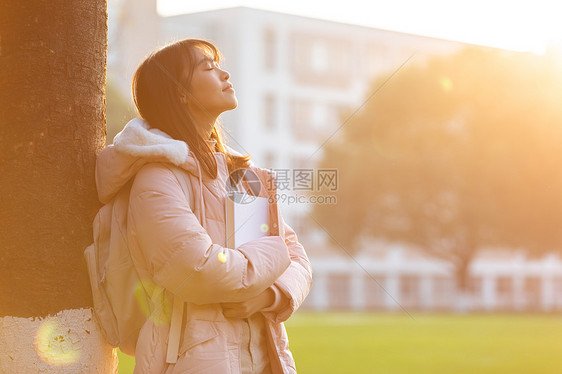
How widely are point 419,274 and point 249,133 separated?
1631 cm

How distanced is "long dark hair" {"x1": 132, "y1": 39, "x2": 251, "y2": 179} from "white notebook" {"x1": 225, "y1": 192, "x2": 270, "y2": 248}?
13 cm

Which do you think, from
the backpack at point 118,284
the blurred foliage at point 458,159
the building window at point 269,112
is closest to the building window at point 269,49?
the building window at point 269,112

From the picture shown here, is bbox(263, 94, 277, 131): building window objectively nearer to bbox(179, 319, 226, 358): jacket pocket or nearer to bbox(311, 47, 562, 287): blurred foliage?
bbox(311, 47, 562, 287): blurred foliage

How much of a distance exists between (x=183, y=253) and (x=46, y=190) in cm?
53

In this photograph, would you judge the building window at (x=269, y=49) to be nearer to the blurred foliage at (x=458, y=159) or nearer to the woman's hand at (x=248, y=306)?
the blurred foliage at (x=458, y=159)

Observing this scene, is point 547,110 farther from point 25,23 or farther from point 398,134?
point 25,23

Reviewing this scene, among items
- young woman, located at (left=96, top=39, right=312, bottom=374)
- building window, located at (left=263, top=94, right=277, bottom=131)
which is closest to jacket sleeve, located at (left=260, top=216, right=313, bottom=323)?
young woman, located at (left=96, top=39, right=312, bottom=374)

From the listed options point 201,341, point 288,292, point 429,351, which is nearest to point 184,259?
point 201,341

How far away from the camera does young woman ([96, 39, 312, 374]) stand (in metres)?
2.35

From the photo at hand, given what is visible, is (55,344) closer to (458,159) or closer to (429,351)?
(429,351)

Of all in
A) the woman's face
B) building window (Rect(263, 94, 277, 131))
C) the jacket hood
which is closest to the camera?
the jacket hood

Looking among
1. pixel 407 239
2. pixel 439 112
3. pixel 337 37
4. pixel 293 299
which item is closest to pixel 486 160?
pixel 439 112

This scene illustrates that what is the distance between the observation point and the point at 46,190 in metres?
2.41

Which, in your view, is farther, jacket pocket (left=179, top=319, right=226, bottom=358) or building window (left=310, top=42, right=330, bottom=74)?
building window (left=310, top=42, right=330, bottom=74)
